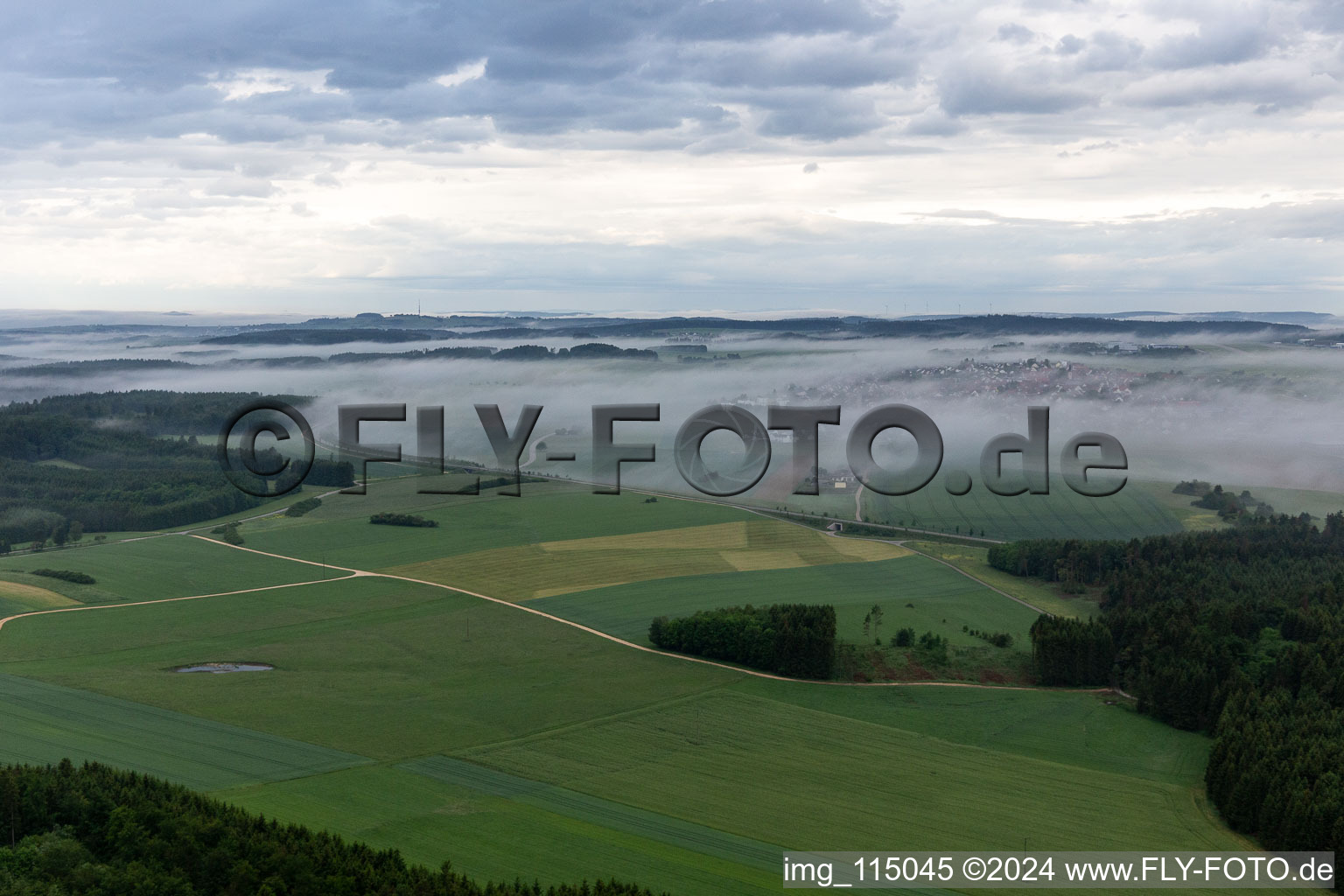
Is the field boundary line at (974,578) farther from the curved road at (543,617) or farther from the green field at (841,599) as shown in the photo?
the green field at (841,599)

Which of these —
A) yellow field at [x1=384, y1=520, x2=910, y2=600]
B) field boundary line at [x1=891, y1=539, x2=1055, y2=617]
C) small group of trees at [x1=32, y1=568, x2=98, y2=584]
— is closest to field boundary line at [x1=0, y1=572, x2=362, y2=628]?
yellow field at [x1=384, y1=520, x2=910, y2=600]

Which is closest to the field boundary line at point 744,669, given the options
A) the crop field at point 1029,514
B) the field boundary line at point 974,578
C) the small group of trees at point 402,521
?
the field boundary line at point 974,578

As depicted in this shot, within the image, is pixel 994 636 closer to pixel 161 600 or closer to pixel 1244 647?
pixel 1244 647

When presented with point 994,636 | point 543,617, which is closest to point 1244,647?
point 994,636

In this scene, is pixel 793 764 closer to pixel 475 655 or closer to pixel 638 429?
pixel 475 655

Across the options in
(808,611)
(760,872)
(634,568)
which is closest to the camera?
(760,872)

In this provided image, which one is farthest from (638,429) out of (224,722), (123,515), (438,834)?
(438,834)
